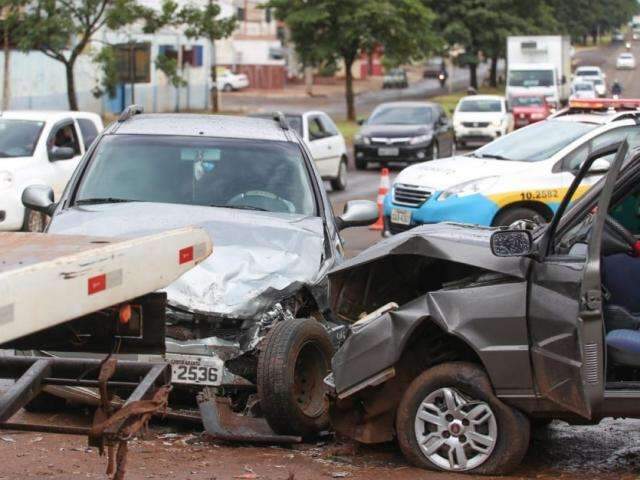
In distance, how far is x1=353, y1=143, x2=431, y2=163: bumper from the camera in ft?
97.6

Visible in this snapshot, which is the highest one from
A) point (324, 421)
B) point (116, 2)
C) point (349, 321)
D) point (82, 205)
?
point (116, 2)

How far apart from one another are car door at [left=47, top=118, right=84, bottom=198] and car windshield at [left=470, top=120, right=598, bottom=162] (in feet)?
17.6

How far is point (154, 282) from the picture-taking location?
4.69m

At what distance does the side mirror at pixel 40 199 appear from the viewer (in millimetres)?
8633

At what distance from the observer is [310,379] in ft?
23.8

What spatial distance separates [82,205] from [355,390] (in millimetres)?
2830

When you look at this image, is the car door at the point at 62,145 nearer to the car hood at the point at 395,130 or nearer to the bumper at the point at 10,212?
the bumper at the point at 10,212

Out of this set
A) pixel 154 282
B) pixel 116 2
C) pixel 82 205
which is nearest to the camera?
pixel 154 282

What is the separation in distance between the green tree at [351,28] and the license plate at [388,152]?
19.2 metres

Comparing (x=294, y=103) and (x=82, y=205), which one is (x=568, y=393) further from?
(x=294, y=103)

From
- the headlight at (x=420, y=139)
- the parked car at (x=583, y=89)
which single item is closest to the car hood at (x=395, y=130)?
the headlight at (x=420, y=139)

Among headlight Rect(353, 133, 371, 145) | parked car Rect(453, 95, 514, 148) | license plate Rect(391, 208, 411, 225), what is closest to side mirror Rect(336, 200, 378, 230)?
license plate Rect(391, 208, 411, 225)

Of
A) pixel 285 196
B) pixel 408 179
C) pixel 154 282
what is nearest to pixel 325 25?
pixel 408 179

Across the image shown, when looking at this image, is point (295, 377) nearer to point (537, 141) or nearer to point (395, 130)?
point (537, 141)
